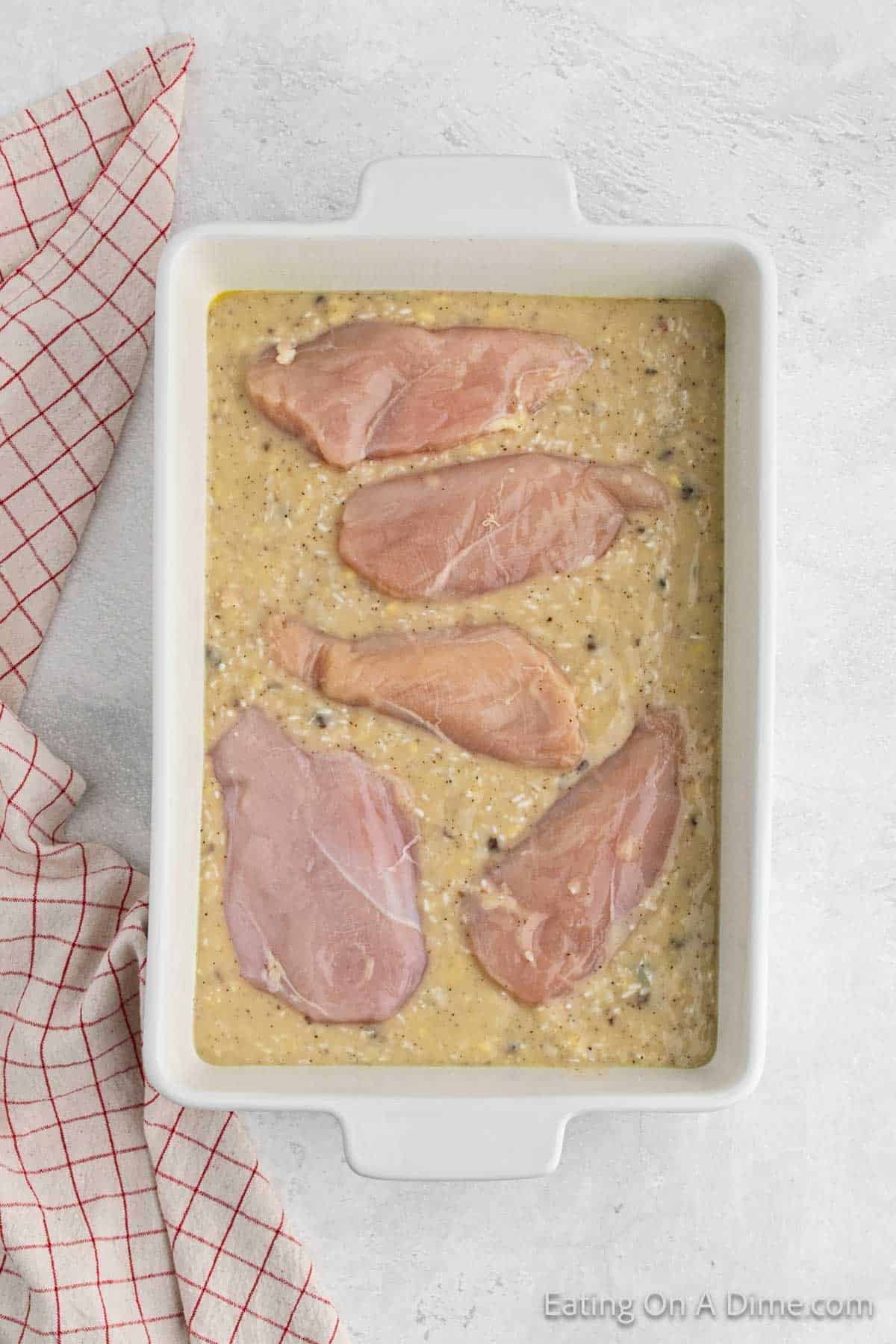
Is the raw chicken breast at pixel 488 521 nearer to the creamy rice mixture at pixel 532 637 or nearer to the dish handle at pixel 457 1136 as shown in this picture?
the creamy rice mixture at pixel 532 637

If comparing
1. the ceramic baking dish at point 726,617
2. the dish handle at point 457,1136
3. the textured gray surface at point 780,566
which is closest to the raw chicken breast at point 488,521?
the ceramic baking dish at point 726,617

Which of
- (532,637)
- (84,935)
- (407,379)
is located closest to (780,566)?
(532,637)

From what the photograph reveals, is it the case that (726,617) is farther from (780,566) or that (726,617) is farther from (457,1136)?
(457,1136)

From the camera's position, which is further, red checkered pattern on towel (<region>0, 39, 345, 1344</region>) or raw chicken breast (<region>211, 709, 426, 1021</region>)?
red checkered pattern on towel (<region>0, 39, 345, 1344</region>)

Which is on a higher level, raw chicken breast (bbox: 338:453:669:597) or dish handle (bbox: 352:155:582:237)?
dish handle (bbox: 352:155:582:237)

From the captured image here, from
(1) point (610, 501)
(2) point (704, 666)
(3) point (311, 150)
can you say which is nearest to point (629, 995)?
(2) point (704, 666)

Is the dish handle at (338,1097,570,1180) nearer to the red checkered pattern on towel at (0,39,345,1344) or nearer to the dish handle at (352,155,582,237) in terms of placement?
the red checkered pattern on towel at (0,39,345,1344)

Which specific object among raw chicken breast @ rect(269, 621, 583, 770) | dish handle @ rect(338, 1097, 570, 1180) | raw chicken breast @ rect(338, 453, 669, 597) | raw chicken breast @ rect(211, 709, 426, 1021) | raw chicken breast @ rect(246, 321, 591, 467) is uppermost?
raw chicken breast @ rect(246, 321, 591, 467)

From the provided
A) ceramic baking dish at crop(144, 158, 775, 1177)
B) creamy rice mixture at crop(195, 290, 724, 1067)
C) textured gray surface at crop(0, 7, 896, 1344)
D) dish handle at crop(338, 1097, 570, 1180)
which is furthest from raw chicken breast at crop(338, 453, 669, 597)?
dish handle at crop(338, 1097, 570, 1180)
